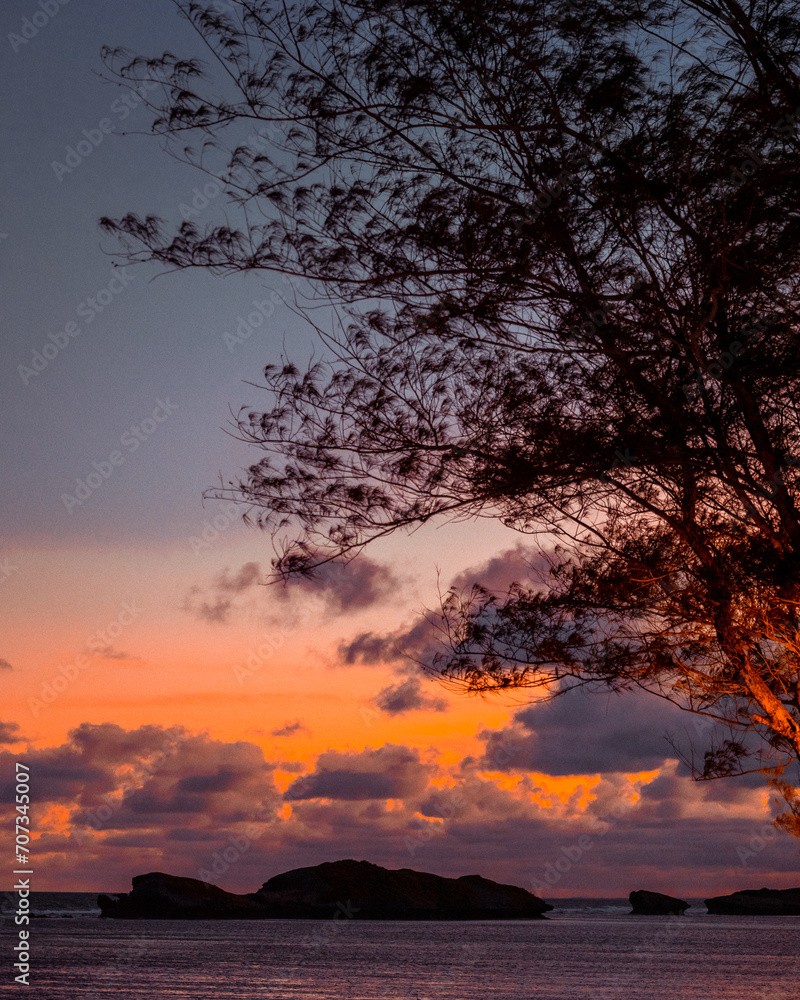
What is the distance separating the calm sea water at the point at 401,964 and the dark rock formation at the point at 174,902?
17201mm

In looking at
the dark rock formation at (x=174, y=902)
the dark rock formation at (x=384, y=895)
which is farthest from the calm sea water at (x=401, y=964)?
the dark rock formation at (x=384, y=895)

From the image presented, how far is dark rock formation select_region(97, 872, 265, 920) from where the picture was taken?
3856 inches

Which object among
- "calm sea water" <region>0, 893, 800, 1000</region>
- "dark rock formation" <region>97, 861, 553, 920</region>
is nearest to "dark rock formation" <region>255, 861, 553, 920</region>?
"dark rock formation" <region>97, 861, 553, 920</region>

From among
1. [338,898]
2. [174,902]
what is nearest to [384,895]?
[338,898]

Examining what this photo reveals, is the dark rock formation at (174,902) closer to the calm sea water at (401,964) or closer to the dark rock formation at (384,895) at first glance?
the dark rock formation at (384,895)

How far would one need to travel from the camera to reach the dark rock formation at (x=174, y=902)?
97938 millimetres

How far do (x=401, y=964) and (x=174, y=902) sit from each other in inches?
2368

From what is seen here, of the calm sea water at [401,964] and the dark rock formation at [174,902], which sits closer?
the calm sea water at [401,964]

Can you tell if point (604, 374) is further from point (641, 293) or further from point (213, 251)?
point (213, 251)

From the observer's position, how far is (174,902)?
99062 mm

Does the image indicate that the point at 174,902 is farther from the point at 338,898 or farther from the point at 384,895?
the point at 384,895

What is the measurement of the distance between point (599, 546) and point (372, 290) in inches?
125

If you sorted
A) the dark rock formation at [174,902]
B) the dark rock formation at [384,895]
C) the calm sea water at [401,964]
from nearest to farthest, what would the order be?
the calm sea water at [401,964], the dark rock formation at [174,902], the dark rock formation at [384,895]

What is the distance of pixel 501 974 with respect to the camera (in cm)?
4100
